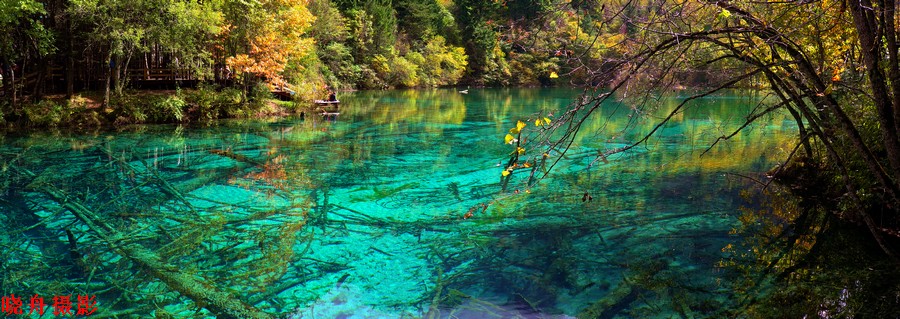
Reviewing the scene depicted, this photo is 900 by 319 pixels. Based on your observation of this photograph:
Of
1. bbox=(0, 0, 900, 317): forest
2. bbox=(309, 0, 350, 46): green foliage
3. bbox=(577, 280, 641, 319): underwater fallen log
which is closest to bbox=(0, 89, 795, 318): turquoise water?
bbox=(577, 280, 641, 319): underwater fallen log

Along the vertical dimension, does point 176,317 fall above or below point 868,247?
below

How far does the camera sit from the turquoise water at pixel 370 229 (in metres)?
4.83

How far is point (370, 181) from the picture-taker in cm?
953

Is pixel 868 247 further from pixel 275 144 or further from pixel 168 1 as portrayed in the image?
pixel 168 1

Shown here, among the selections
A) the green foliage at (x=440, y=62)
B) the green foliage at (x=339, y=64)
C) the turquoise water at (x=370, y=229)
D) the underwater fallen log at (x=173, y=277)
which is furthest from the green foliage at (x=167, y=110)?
the green foliage at (x=440, y=62)

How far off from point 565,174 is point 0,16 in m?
12.5

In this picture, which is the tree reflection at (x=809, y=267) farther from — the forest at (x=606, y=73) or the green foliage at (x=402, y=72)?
the green foliage at (x=402, y=72)

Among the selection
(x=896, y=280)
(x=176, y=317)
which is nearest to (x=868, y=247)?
(x=896, y=280)

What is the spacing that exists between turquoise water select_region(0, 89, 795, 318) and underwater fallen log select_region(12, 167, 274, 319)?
3 centimetres

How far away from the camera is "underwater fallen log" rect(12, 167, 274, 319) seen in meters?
4.58

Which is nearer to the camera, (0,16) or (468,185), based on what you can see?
(468,185)

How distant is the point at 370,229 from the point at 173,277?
225 cm

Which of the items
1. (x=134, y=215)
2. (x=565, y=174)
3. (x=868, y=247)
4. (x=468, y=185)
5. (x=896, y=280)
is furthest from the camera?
(x=565, y=174)

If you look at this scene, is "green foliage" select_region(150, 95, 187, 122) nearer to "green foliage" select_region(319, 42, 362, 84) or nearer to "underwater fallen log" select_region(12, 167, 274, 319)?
"underwater fallen log" select_region(12, 167, 274, 319)
